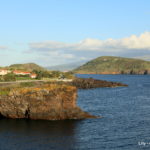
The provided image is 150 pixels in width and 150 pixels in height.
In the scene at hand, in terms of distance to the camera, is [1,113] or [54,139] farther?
[1,113]

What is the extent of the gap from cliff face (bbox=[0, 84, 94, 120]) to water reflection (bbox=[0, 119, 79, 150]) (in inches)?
76.4

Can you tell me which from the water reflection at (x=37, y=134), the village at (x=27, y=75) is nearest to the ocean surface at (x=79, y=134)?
the water reflection at (x=37, y=134)

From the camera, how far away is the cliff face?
156 ft

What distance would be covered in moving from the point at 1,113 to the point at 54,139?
697 inches

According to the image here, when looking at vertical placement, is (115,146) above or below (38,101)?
below

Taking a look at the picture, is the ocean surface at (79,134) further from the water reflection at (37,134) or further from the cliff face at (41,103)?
the cliff face at (41,103)

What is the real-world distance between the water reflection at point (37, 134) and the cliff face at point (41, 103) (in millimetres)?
1941

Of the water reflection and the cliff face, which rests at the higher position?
the cliff face

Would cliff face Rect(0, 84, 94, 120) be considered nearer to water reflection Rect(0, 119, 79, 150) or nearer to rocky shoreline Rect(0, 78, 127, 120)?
rocky shoreline Rect(0, 78, 127, 120)

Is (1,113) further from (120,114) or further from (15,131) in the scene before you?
(120,114)

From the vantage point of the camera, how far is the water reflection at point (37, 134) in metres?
34.2

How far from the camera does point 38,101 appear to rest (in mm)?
47719

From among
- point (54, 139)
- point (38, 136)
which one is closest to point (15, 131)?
point (38, 136)

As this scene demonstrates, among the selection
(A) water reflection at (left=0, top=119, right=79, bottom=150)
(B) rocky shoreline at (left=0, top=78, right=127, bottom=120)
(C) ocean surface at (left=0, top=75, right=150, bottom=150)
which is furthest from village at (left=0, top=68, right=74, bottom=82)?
(C) ocean surface at (left=0, top=75, right=150, bottom=150)
